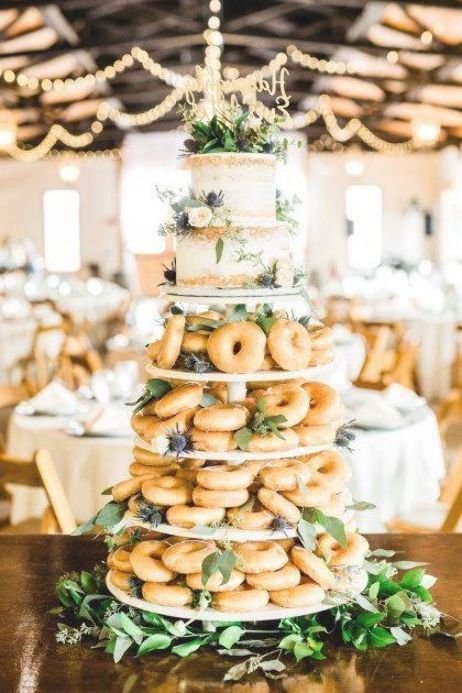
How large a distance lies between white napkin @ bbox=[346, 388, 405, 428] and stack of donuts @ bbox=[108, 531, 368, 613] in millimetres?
2067

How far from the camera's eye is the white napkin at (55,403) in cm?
438

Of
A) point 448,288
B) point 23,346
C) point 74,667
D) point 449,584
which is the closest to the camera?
point 74,667

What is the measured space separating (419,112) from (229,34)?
507cm

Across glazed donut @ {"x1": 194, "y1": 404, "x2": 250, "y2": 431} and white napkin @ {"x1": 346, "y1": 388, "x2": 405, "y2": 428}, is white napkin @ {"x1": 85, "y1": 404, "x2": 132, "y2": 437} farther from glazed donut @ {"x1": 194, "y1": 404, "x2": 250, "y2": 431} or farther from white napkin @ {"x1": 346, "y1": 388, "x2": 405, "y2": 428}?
glazed donut @ {"x1": 194, "y1": 404, "x2": 250, "y2": 431}

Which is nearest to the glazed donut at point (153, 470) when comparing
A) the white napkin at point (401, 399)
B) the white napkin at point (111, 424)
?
the white napkin at point (111, 424)

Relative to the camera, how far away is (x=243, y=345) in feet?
6.48

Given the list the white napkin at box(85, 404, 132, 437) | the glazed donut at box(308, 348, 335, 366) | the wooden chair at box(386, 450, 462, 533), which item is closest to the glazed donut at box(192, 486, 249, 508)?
the glazed donut at box(308, 348, 335, 366)

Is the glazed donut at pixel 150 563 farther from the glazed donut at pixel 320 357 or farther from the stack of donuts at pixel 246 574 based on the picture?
the glazed donut at pixel 320 357

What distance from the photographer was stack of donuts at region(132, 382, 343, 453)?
193cm

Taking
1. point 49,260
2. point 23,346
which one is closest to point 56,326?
point 23,346

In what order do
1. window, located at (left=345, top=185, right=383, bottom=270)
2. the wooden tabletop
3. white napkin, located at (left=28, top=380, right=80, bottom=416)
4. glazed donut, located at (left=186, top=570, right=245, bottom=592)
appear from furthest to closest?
window, located at (left=345, top=185, right=383, bottom=270), white napkin, located at (left=28, top=380, right=80, bottom=416), glazed donut, located at (left=186, top=570, right=245, bottom=592), the wooden tabletop

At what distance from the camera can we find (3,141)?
35.9 ft

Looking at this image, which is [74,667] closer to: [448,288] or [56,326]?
[56,326]

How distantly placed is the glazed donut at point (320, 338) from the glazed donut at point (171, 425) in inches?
11.9
